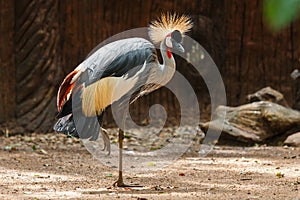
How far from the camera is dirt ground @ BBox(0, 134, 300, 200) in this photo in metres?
3.67

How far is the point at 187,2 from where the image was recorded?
844 centimetres

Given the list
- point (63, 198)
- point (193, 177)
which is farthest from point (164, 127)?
point (63, 198)

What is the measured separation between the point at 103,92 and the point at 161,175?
1.10m

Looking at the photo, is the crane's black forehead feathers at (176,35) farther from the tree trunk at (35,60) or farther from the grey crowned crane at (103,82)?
the tree trunk at (35,60)

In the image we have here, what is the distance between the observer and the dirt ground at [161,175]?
3.67 meters

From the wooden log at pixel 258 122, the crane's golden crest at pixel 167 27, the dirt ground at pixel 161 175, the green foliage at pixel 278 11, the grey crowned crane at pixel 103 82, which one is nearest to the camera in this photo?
the green foliage at pixel 278 11

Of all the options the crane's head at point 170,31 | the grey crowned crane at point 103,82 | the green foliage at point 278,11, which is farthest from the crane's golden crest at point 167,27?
the green foliage at point 278,11

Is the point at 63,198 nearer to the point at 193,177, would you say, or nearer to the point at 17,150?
the point at 193,177

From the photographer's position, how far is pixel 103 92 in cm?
397

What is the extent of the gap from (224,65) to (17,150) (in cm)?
345

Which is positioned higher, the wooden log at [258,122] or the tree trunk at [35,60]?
the tree trunk at [35,60]

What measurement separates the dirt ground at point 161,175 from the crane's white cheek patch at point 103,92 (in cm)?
55

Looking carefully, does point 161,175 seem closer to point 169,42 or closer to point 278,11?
point 169,42

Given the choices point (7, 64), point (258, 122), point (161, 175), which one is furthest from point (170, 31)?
point (7, 64)
